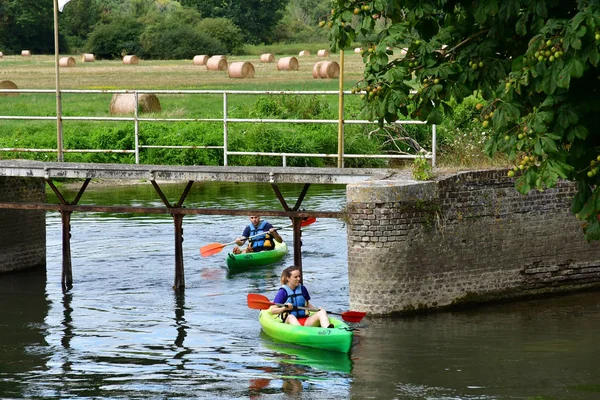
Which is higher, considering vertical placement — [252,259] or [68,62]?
[68,62]

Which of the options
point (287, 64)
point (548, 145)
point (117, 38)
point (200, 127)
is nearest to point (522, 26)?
point (548, 145)

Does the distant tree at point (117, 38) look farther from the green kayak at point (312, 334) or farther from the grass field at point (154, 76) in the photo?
the green kayak at point (312, 334)

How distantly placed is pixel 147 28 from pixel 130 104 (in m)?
24.2

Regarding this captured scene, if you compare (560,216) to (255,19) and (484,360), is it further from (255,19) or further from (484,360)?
(255,19)

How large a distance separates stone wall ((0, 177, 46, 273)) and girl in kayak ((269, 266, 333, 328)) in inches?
294

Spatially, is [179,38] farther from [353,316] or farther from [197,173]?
[353,316]

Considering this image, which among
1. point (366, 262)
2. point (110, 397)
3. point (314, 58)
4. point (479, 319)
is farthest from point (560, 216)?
point (314, 58)

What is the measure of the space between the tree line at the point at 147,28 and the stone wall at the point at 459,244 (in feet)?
142

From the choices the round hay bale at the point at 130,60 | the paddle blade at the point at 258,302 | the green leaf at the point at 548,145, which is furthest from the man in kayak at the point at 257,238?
the round hay bale at the point at 130,60

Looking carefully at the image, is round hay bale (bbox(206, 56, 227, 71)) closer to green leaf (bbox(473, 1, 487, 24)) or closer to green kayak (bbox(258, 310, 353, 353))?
green kayak (bbox(258, 310, 353, 353))

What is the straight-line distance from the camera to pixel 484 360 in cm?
1548

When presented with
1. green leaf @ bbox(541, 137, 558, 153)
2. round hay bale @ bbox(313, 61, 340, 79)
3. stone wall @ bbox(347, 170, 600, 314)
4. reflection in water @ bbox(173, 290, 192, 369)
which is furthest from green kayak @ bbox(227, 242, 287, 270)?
round hay bale @ bbox(313, 61, 340, 79)

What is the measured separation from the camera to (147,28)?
200ft

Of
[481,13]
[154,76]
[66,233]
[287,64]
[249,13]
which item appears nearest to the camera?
[481,13]
